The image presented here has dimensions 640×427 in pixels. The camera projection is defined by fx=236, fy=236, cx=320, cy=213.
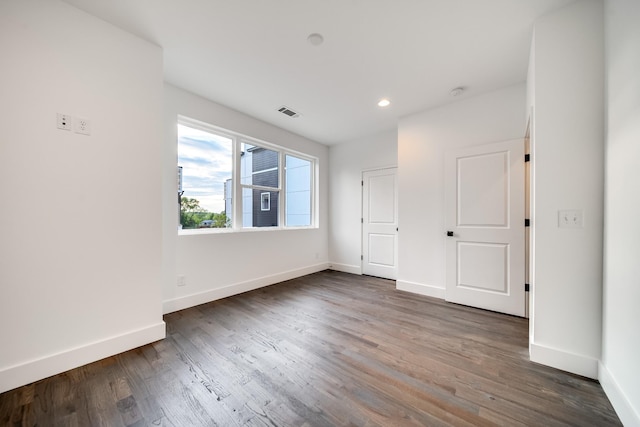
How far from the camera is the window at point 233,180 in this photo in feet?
9.95

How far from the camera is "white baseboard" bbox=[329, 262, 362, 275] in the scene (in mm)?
4613

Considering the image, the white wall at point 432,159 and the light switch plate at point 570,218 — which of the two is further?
the white wall at point 432,159

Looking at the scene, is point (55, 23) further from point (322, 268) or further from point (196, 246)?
point (322, 268)

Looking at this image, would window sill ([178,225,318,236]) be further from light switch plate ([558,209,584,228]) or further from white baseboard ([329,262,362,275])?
light switch plate ([558,209,584,228])

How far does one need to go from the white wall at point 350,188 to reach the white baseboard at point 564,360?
291cm

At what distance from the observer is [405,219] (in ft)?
11.8

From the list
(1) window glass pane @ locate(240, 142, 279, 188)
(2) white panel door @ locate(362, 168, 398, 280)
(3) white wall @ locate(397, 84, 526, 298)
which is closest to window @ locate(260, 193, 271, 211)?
(1) window glass pane @ locate(240, 142, 279, 188)

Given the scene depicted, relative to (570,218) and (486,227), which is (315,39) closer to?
(570,218)

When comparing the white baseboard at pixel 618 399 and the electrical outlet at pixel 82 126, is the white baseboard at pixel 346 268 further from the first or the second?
the electrical outlet at pixel 82 126

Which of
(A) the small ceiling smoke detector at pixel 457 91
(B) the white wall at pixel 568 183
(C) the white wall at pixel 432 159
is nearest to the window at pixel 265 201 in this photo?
(C) the white wall at pixel 432 159

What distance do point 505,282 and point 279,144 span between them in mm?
3725

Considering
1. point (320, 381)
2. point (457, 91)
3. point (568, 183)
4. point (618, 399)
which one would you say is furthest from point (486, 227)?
point (320, 381)

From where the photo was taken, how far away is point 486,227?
287 centimetres

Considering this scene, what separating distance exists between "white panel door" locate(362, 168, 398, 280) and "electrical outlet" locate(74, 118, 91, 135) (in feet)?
12.5
